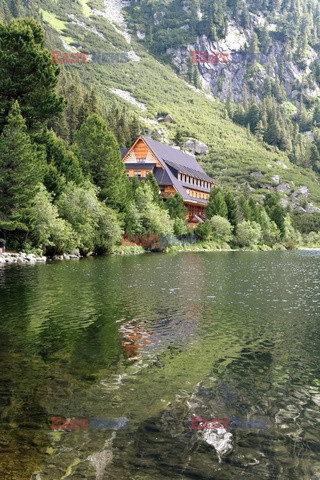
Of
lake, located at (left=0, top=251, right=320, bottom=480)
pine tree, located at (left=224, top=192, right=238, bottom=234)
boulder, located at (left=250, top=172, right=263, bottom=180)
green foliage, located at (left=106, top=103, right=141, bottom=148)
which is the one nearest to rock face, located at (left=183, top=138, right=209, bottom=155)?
boulder, located at (left=250, top=172, right=263, bottom=180)

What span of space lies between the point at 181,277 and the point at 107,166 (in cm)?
3103

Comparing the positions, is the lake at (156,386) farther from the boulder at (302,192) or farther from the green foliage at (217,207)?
the boulder at (302,192)

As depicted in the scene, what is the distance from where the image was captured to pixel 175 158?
347 ft

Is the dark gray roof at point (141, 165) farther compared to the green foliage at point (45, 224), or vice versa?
the dark gray roof at point (141, 165)

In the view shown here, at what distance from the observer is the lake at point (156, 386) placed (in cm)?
614

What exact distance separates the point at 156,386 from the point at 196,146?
6374 inches

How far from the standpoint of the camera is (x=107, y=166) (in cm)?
5766

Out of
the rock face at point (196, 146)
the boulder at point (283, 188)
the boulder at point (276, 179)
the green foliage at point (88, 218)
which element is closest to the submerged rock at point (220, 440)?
the green foliage at point (88, 218)

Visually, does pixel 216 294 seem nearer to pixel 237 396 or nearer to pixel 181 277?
pixel 181 277

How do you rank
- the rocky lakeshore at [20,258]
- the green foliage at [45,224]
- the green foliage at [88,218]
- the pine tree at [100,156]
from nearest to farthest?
the rocky lakeshore at [20,258]
the green foliage at [45,224]
the green foliage at [88,218]
the pine tree at [100,156]

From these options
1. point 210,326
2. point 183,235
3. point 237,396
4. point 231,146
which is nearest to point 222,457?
point 237,396

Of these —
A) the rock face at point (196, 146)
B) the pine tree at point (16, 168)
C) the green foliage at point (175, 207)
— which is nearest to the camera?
the pine tree at point (16, 168)

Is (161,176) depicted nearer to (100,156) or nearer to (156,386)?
(100,156)

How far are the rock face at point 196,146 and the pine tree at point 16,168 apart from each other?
129m
